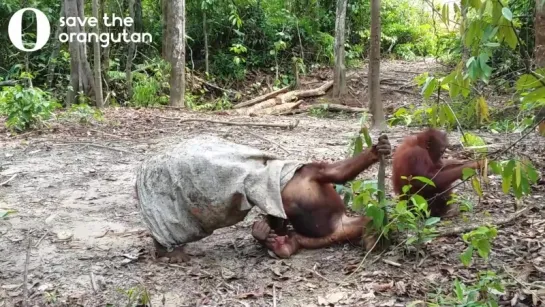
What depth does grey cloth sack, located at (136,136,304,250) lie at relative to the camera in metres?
3.93

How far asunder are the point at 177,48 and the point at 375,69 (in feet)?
16.8

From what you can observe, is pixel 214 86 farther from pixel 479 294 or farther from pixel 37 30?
pixel 479 294

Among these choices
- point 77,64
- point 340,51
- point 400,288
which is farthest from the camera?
point 340,51

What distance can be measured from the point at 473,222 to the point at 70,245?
3152 mm

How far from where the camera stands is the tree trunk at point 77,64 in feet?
34.0

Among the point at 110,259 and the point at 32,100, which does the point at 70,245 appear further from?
the point at 32,100

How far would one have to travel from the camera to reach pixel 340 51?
539 inches

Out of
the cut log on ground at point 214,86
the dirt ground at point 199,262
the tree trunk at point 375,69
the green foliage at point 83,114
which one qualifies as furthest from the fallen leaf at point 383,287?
the cut log on ground at point 214,86

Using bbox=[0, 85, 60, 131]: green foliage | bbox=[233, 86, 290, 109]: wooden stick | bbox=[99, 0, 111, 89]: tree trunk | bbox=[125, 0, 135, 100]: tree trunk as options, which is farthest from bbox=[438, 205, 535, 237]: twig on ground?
bbox=[99, 0, 111, 89]: tree trunk

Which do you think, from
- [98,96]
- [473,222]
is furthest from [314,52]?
[473,222]

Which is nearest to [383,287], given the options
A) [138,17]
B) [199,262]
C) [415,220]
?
[415,220]

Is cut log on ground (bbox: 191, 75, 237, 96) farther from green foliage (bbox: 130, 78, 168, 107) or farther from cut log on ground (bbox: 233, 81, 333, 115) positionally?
green foliage (bbox: 130, 78, 168, 107)

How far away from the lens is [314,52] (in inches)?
699

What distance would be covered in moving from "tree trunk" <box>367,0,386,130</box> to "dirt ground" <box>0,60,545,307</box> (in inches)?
85.5
